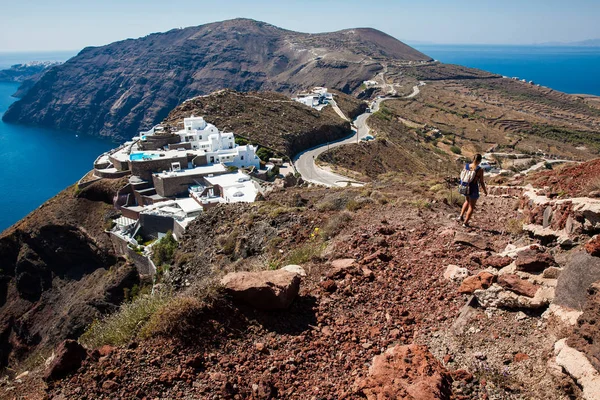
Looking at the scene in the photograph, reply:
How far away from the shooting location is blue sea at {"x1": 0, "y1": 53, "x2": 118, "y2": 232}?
60.8 metres

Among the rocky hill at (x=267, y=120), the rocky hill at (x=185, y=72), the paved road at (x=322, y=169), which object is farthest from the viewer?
the rocky hill at (x=185, y=72)

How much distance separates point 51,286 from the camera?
30766 millimetres

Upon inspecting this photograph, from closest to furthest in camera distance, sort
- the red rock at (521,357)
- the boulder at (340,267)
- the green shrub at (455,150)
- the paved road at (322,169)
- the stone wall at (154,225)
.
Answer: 1. the red rock at (521,357)
2. the boulder at (340,267)
3. the stone wall at (154,225)
4. the paved road at (322,169)
5. the green shrub at (455,150)

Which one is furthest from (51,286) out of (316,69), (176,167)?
(316,69)

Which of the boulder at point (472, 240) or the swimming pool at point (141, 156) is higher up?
the boulder at point (472, 240)

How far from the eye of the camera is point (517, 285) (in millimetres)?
4250

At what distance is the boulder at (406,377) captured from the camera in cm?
326

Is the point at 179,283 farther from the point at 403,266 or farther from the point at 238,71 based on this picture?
the point at 238,71

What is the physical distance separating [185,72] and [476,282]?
503 feet

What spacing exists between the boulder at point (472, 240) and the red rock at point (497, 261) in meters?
0.63

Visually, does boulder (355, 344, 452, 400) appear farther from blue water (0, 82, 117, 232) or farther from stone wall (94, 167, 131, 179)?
blue water (0, 82, 117, 232)

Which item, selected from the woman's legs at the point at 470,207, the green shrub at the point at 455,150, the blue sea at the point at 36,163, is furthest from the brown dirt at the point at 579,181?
the blue sea at the point at 36,163

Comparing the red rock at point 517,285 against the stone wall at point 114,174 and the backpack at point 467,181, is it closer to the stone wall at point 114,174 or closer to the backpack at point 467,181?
the backpack at point 467,181

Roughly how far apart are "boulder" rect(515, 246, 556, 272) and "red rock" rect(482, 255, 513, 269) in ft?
0.74
